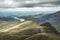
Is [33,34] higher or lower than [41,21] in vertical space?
lower

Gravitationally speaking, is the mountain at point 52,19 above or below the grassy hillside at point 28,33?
above

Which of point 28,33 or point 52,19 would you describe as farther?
point 52,19

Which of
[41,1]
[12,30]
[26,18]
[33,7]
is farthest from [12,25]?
[41,1]

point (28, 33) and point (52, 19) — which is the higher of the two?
point (52, 19)

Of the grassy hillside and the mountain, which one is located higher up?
the mountain

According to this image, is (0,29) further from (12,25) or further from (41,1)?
(41,1)

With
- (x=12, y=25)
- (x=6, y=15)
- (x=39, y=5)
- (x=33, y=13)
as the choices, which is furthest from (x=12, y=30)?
(x=39, y=5)

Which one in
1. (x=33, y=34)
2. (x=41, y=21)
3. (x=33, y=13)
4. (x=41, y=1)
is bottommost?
(x=33, y=34)
